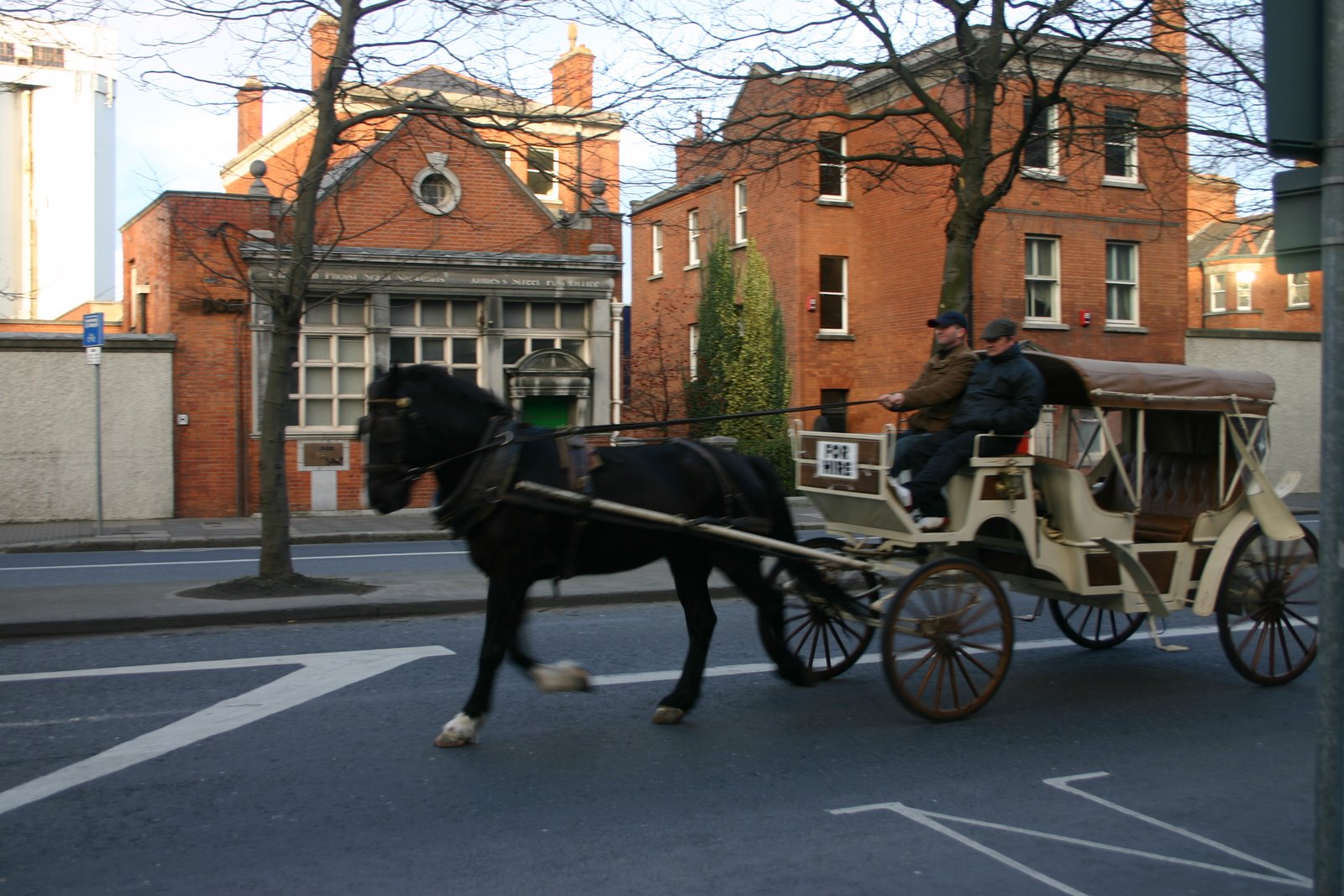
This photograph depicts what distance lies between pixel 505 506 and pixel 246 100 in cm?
761

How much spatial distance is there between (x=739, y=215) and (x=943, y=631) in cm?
2617

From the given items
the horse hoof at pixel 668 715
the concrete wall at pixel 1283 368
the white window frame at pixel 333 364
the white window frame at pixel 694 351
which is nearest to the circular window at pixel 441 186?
the white window frame at pixel 333 364

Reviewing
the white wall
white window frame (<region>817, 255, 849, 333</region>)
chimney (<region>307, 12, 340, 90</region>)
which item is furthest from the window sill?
the white wall

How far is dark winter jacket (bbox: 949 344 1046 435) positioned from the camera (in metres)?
6.98

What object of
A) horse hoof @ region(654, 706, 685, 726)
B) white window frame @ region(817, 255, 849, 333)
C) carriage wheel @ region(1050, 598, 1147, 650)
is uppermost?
white window frame @ region(817, 255, 849, 333)

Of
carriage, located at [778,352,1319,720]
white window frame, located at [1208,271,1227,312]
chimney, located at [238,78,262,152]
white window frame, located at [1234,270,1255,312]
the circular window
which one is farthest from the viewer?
white window frame, located at [1208,271,1227,312]

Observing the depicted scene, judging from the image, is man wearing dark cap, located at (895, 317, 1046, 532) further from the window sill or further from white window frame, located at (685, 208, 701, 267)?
white window frame, located at (685, 208, 701, 267)

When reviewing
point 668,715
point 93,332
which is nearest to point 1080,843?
point 668,715

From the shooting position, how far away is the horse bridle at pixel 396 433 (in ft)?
20.4

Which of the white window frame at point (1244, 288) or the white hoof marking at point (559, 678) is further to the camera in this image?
the white window frame at point (1244, 288)

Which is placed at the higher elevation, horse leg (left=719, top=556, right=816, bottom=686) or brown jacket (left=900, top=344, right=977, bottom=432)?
brown jacket (left=900, top=344, right=977, bottom=432)

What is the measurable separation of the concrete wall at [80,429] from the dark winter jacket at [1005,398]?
58.6 ft

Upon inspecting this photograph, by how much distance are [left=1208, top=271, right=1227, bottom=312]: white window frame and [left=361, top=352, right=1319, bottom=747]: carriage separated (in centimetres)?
4158

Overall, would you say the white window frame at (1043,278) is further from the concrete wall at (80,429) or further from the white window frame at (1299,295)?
the concrete wall at (80,429)
